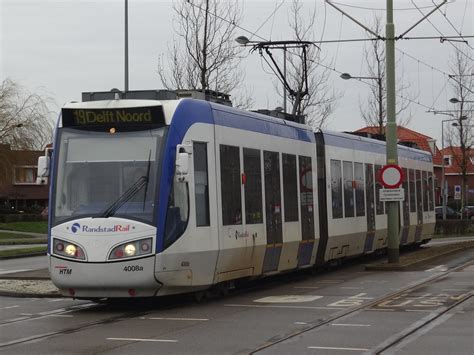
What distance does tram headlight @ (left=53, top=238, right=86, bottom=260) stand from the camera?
13.5 metres

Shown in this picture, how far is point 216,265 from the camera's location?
1472cm

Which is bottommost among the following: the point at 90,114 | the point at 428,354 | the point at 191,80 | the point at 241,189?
the point at 428,354

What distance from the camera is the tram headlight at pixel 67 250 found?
44.2 ft

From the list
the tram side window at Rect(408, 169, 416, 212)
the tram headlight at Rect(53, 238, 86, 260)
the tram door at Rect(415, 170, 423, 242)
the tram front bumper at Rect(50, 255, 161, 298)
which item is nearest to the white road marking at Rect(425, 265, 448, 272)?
the tram side window at Rect(408, 169, 416, 212)

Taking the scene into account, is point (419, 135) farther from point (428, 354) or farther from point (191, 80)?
point (428, 354)

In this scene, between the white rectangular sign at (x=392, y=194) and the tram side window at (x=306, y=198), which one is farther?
the white rectangular sign at (x=392, y=194)

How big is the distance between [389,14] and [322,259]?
21.1 feet

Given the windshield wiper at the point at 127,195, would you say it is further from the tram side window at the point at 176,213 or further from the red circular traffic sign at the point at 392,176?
the red circular traffic sign at the point at 392,176

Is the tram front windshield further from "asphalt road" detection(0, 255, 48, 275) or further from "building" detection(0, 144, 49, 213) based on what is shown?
"building" detection(0, 144, 49, 213)

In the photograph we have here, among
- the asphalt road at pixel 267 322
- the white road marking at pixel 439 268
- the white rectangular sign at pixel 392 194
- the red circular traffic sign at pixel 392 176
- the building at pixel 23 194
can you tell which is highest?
the building at pixel 23 194

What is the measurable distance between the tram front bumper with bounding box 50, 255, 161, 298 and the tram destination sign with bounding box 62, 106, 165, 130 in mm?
2178

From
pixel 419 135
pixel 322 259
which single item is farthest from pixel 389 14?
pixel 419 135

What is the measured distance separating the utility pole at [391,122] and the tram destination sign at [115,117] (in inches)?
375

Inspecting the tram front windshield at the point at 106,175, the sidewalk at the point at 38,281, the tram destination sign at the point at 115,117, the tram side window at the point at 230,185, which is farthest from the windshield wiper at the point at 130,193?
the sidewalk at the point at 38,281
